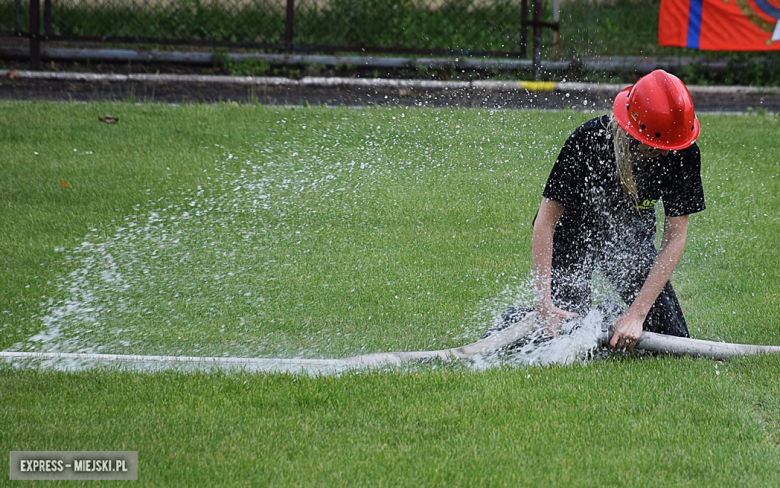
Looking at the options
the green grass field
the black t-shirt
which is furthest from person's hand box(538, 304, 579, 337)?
the black t-shirt

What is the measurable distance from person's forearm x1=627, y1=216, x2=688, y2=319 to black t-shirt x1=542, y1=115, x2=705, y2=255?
62 mm

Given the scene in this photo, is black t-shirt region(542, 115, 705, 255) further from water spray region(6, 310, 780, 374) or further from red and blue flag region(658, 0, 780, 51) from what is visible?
red and blue flag region(658, 0, 780, 51)

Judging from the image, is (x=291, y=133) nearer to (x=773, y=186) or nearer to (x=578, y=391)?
(x=773, y=186)

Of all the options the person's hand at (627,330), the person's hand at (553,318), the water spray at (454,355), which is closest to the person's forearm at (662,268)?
the person's hand at (627,330)

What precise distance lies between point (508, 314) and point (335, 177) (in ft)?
10.4

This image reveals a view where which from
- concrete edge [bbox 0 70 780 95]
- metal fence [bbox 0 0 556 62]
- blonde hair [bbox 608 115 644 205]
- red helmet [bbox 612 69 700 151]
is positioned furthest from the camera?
metal fence [bbox 0 0 556 62]

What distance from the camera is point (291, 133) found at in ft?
26.7

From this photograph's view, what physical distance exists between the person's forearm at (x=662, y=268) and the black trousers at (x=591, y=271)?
14.9 inches

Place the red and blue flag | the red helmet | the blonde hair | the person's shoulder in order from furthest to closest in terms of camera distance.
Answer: the red and blue flag
the person's shoulder
the blonde hair
the red helmet

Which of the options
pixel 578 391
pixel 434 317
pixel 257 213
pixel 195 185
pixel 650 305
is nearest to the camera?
pixel 578 391

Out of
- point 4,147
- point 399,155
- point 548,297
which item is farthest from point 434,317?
point 4,147

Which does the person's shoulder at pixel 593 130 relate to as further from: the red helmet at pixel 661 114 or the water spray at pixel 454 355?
the water spray at pixel 454 355

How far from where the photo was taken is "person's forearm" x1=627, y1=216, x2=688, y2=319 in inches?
142

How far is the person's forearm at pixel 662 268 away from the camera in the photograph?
3.61 metres
